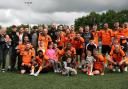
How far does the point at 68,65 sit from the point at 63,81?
5.87 ft

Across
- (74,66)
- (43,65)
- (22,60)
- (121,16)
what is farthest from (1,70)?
(121,16)

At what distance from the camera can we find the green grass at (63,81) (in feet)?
35.8

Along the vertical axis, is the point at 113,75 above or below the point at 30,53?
below

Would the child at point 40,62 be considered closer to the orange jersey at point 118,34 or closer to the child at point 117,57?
the child at point 117,57

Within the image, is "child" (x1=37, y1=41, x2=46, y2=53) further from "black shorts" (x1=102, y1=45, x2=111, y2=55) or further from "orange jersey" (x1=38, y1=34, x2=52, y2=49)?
"black shorts" (x1=102, y1=45, x2=111, y2=55)

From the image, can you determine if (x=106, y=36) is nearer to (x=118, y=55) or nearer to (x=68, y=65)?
(x=118, y=55)

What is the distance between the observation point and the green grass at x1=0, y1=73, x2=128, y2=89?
10.9 meters

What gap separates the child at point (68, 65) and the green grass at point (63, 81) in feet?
0.96

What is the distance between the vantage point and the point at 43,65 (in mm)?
14078

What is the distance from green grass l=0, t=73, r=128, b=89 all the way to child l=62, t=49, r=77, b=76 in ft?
0.96

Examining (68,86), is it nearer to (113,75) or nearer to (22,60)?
(113,75)

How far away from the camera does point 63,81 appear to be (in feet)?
39.0

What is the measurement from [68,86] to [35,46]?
14.6 feet

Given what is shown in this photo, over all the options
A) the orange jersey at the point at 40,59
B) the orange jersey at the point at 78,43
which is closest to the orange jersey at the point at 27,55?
the orange jersey at the point at 40,59
